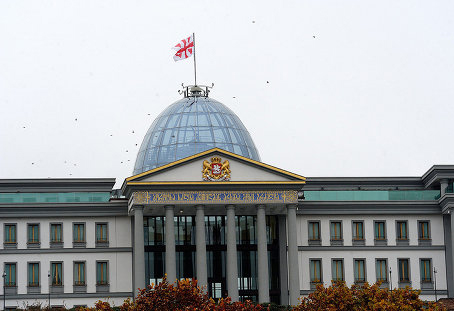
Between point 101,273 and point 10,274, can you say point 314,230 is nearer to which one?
point 101,273

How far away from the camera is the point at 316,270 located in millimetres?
113812

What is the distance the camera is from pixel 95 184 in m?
115

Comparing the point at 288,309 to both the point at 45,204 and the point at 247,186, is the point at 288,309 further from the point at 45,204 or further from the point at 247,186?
the point at 45,204

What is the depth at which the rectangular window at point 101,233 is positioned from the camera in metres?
112

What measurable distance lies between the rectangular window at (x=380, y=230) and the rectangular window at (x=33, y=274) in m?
35.1

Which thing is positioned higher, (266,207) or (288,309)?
(266,207)

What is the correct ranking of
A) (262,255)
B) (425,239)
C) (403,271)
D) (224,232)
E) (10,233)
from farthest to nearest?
(425,239) < (403,271) < (224,232) < (10,233) < (262,255)

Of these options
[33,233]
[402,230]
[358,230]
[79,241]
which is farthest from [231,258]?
[33,233]

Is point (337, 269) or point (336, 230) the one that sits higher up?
point (336, 230)

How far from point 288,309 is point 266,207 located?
15.4 meters

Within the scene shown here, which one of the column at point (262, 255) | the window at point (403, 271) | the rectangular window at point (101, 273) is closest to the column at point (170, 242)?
the column at point (262, 255)

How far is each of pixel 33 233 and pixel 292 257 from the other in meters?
26.3

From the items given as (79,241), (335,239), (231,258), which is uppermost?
(79,241)

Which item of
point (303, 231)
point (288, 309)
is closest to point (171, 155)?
point (303, 231)
